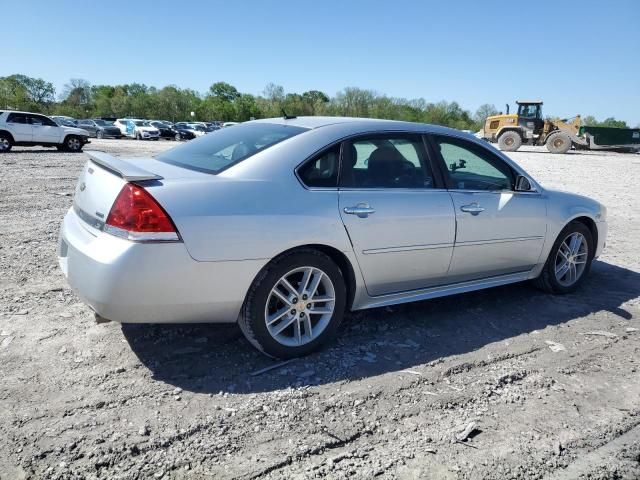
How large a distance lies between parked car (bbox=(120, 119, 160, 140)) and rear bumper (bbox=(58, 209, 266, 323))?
130 feet

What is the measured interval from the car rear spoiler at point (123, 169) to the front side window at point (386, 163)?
126cm

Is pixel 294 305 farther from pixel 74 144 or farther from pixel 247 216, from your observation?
pixel 74 144

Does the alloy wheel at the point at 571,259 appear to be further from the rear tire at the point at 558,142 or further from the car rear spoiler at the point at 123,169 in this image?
the rear tire at the point at 558,142

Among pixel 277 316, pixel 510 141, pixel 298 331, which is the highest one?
pixel 510 141

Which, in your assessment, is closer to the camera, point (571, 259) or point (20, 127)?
point (571, 259)

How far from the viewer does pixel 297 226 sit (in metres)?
3.12

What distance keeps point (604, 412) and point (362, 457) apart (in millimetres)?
1510

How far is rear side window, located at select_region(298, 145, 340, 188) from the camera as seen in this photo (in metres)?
3.30

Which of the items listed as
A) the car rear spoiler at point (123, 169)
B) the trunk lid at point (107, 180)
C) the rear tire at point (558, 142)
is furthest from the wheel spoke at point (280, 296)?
the rear tire at point (558, 142)

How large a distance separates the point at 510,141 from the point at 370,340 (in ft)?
98.3

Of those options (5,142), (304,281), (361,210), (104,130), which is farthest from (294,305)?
(104,130)

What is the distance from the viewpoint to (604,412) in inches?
A: 114

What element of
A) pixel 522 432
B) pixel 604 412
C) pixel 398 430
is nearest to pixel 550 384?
pixel 604 412

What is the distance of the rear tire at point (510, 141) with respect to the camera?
30.4 meters
